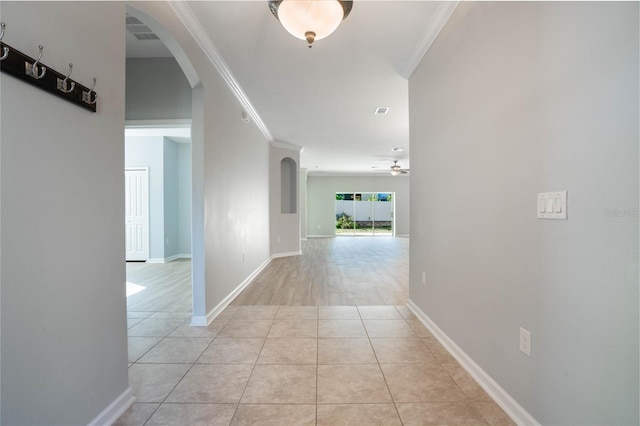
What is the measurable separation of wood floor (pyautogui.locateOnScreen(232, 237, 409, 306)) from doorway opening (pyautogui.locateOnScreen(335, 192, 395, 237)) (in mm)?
5929

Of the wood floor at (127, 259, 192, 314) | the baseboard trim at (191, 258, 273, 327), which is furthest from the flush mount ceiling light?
the wood floor at (127, 259, 192, 314)

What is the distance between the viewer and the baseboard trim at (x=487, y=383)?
1428mm

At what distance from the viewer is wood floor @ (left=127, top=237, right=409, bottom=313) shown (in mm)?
3416

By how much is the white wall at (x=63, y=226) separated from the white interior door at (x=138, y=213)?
211 inches

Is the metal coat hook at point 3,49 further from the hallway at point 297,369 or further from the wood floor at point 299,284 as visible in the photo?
the wood floor at point 299,284

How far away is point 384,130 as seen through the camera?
5562mm

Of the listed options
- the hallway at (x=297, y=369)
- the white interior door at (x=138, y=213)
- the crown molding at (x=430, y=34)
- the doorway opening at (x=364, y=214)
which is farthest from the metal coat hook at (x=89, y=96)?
the doorway opening at (x=364, y=214)

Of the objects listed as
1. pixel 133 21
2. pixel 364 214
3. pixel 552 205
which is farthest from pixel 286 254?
pixel 364 214

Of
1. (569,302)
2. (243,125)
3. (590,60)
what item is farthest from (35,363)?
(243,125)

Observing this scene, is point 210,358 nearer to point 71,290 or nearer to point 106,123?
point 71,290

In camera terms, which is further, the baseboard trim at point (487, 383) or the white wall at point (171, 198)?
the white wall at point (171, 198)

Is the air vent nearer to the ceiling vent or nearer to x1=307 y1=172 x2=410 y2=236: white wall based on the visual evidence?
the ceiling vent

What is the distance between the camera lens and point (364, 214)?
1276 centimetres

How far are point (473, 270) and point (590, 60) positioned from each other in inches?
48.8
